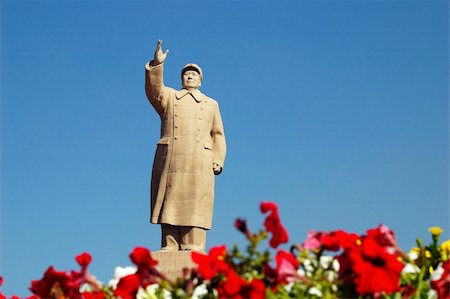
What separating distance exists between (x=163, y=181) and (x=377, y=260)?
28.9 feet

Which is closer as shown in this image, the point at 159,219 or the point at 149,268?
the point at 149,268

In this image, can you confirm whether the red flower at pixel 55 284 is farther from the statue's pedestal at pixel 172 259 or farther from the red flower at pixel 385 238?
the statue's pedestal at pixel 172 259

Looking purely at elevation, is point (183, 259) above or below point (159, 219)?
below

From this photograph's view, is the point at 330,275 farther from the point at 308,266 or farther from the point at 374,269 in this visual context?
the point at 374,269

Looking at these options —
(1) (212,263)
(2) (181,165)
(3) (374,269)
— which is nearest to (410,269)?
(3) (374,269)

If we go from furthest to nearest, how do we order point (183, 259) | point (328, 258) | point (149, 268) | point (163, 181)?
1. point (163, 181)
2. point (183, 259)
3. point (328, 258)
4. point (149, 268)

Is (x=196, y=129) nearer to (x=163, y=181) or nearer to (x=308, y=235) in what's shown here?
(x=163, y=181)

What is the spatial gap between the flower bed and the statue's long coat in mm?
8181

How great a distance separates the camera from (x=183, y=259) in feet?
34.3

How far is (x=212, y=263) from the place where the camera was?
8.13 feet

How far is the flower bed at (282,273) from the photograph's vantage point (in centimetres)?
239

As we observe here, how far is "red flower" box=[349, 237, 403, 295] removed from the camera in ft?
7.76

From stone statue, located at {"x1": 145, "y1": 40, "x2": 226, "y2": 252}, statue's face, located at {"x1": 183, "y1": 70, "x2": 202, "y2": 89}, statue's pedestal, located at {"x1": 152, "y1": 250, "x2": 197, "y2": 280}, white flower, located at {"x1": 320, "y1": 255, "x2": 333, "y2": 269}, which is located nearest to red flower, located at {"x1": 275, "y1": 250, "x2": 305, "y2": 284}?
white flower, located at {"x1": 320, "y1": 255, "x2": 333, "y2": 269}

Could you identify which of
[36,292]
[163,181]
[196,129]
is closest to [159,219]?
[163,181]
